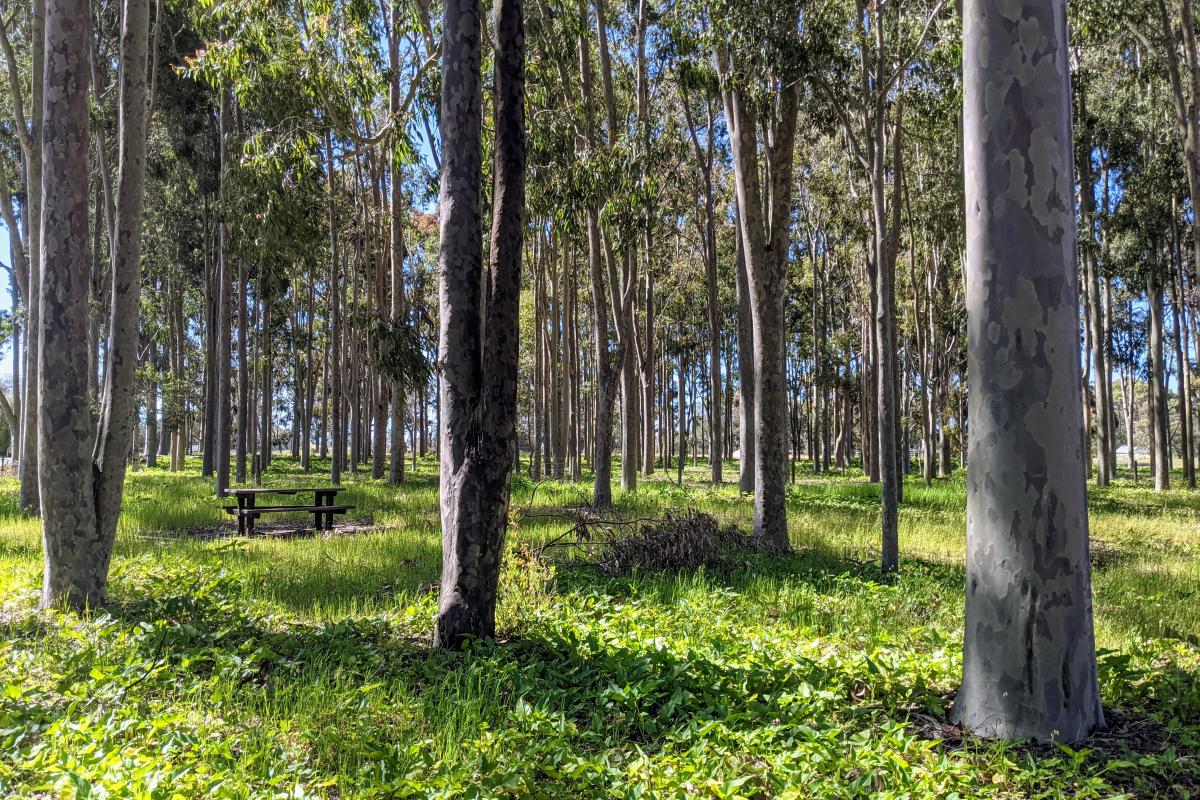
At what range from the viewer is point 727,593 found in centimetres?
602

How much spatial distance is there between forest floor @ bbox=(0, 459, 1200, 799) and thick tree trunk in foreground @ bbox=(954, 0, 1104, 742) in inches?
11.9

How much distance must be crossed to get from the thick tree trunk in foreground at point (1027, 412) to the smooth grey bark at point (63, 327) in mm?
6006

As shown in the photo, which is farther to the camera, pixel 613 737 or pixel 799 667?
pixel 799 667

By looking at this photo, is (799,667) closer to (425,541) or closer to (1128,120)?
(425,541)

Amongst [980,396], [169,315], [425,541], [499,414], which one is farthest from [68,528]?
[169,315]

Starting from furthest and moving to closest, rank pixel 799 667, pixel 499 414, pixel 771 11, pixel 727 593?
pixel 771 11, pixel 727 593, pixel 499 414, pixel 799 667

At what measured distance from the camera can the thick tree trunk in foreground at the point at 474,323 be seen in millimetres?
4617

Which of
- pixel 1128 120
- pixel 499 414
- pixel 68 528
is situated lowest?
pixel 68 528

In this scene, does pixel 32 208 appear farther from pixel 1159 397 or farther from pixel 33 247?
pixel 1159 397

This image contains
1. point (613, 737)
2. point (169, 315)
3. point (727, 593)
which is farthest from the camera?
point (169, 315)

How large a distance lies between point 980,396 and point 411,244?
97.1 feet

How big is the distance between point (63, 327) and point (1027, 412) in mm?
6327

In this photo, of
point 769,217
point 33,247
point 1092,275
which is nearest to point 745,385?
point 769,217

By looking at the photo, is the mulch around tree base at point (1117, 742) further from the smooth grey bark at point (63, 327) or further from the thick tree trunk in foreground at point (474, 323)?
the smooth grey bark at point (63, 327)
